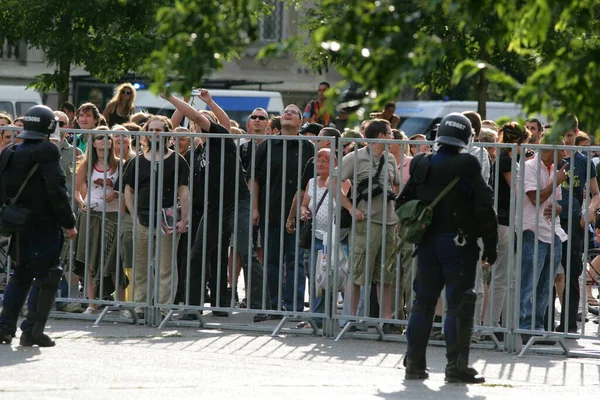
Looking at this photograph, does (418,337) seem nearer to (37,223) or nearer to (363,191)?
(363,191)

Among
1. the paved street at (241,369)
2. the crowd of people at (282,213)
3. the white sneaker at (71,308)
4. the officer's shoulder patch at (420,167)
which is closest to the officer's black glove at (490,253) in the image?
the officer's shoulder patch at (420,167)

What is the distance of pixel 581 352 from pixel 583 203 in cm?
119

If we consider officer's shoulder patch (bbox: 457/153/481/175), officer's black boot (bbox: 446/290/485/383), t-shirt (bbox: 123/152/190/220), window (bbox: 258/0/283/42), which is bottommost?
officer's black boot (bbox: 446/290/485/383)

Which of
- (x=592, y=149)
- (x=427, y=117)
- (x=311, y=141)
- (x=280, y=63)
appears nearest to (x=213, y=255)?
(x=311, y=141)

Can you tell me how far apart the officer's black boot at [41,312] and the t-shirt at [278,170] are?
211cm

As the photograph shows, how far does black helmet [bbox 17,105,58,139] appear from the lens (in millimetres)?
9984

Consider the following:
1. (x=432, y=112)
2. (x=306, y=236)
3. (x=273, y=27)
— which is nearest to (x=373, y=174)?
(x=306, y=236)

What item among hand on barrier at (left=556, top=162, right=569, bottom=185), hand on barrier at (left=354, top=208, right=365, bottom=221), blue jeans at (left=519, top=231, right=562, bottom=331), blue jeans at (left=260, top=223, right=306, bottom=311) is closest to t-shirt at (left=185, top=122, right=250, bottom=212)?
blue jeans at (left=260, top=223, right=306, bottom=311)

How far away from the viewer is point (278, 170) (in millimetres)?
11586

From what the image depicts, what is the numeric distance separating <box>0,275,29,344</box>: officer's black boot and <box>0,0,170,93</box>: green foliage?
13.4 m

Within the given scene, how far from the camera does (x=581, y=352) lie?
10.8m

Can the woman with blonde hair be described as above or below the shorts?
above

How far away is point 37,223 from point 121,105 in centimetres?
560

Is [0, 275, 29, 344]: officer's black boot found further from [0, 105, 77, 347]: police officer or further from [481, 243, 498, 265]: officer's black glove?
[481, 243, 498, 265]: officer's black glove
